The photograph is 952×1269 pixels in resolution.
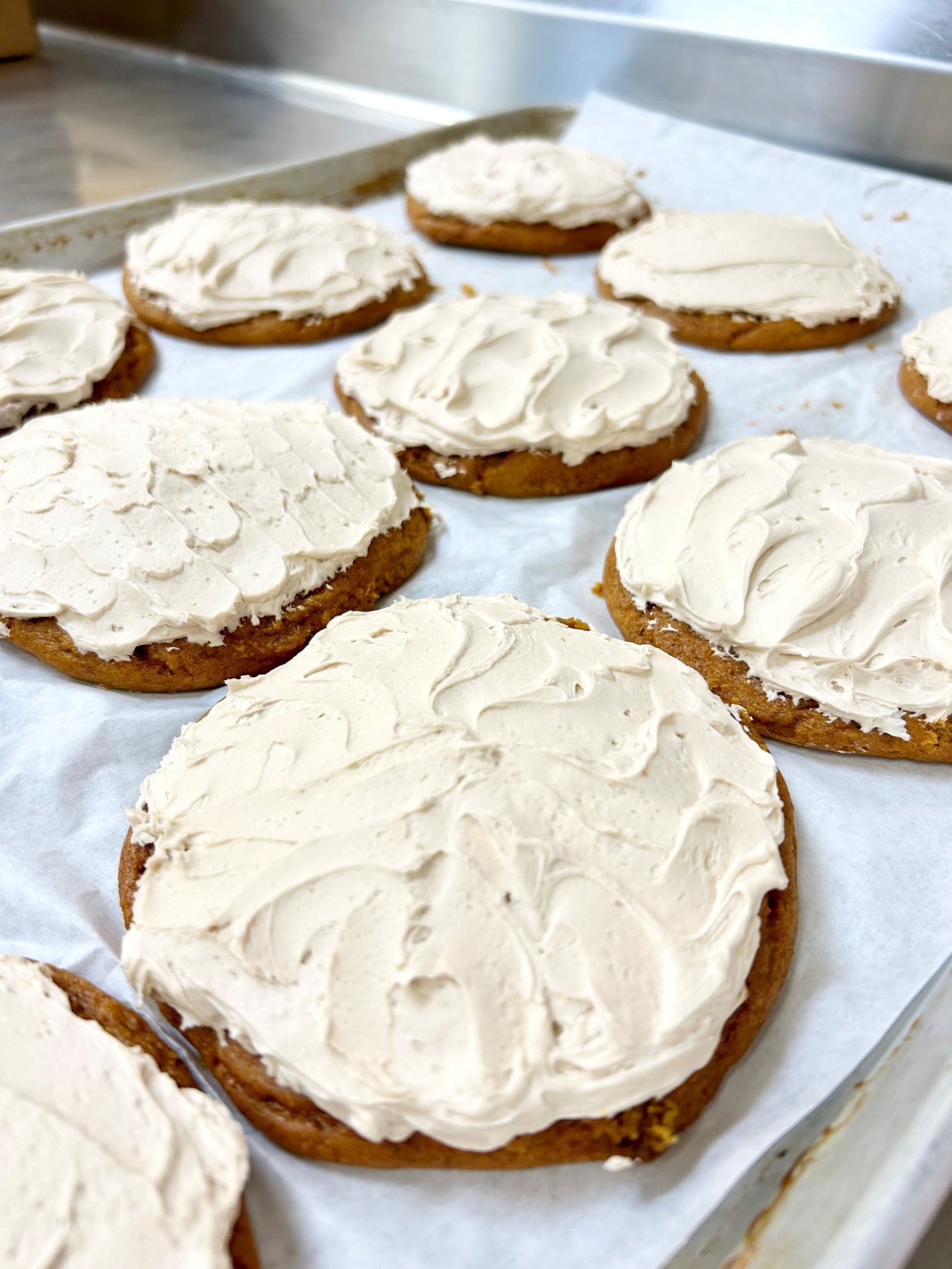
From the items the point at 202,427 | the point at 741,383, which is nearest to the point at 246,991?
the point at 202,427

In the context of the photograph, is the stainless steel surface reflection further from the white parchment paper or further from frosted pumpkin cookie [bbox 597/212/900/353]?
frosted pumpkin cookie [bbox 597/212/900/353]

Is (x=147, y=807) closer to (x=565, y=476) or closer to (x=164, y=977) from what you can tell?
(x=164, y=977)

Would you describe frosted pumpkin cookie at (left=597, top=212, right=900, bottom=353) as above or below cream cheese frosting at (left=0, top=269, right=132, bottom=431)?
above

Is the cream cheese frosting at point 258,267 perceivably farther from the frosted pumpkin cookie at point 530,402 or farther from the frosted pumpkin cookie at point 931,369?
the frosted pumpkin cookie at point 931,369

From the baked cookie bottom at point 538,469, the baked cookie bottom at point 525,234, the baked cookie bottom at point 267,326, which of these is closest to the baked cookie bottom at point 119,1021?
the baked cookie bottom at point 538,469

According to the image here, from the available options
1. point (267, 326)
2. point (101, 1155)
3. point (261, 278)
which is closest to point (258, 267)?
point (261, 278)

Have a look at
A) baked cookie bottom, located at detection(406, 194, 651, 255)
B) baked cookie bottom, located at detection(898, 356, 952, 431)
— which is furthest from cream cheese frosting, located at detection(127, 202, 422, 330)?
baked cookie bottom, located at detection(898, 356, 952, 431)
